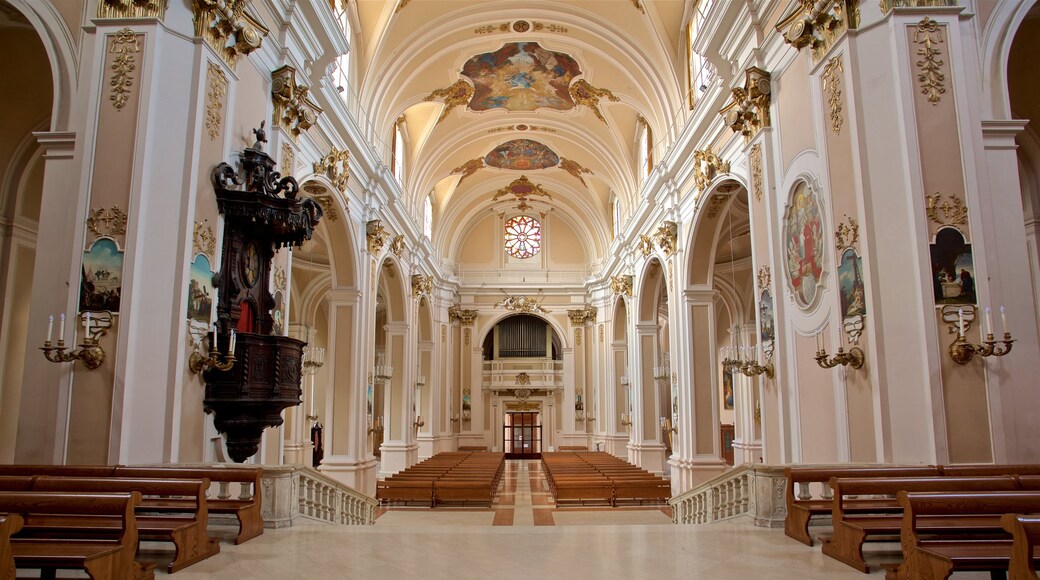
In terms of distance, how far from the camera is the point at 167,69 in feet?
23.2

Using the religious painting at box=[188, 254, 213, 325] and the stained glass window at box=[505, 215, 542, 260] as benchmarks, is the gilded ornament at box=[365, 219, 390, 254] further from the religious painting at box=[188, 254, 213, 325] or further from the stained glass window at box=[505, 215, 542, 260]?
the stained glass window at box=[505, 215, 542, 260]

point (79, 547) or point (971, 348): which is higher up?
point (971, 348)

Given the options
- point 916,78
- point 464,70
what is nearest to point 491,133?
point 464,70

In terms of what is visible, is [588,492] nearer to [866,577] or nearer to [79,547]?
[866,577]

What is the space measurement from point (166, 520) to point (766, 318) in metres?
7.50

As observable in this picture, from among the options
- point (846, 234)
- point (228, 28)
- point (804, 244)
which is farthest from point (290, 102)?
point (846, 234)

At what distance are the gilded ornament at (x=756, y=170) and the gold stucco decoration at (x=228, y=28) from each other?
6.54m

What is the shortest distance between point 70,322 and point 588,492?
1080 cm

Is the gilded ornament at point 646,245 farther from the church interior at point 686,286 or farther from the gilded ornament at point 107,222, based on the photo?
the gilded ornament at point 107,222

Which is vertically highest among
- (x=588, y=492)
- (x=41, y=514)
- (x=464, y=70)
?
(x=464, y=70)

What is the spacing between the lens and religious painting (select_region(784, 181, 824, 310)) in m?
7.96

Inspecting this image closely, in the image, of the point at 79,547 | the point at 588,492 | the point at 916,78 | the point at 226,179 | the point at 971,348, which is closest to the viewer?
the point at 79,547

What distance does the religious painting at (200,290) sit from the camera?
714 centimetres

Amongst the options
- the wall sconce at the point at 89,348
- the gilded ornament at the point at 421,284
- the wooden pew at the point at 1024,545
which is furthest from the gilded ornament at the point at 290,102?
the gilded ornament at the point at 421,284
